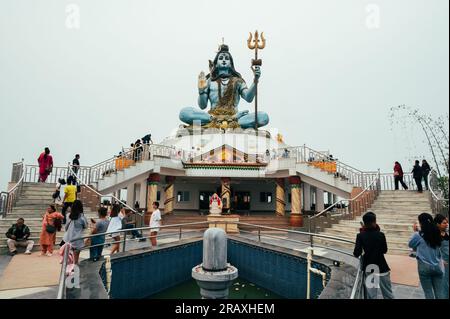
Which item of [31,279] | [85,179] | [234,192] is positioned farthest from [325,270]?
[234,192]

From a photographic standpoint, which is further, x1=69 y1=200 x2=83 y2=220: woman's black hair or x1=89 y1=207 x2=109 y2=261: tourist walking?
x1=89 y1=207 x2=109 y2=261: tourist walking

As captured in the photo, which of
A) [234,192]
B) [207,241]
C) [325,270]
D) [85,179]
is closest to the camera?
[207,241]

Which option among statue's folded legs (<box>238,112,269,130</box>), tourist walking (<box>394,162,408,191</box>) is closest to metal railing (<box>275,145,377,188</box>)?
tourist walking (<box>394,162,408,191</box>)

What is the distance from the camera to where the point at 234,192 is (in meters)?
24.7

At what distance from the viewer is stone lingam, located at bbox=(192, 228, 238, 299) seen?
13.4 feet

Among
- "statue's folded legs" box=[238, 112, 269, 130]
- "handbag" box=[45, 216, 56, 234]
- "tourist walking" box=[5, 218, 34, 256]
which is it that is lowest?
"tourist walking" box=[5, 218, 34, 256]

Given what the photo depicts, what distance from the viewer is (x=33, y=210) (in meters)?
10.6

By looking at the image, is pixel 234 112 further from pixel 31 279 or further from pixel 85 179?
pixel 31 279

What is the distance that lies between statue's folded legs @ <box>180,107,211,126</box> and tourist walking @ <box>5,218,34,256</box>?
21.5 meters

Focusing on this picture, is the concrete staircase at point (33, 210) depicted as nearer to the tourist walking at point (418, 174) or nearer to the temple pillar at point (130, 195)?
the temple pillar at point (130, 195)

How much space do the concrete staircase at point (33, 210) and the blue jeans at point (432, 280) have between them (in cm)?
1054

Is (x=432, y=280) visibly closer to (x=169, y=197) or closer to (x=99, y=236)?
(x=99, y=236)

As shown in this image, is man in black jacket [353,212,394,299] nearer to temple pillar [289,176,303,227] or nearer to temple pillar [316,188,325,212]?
temple pillar [289,176,303,227]
